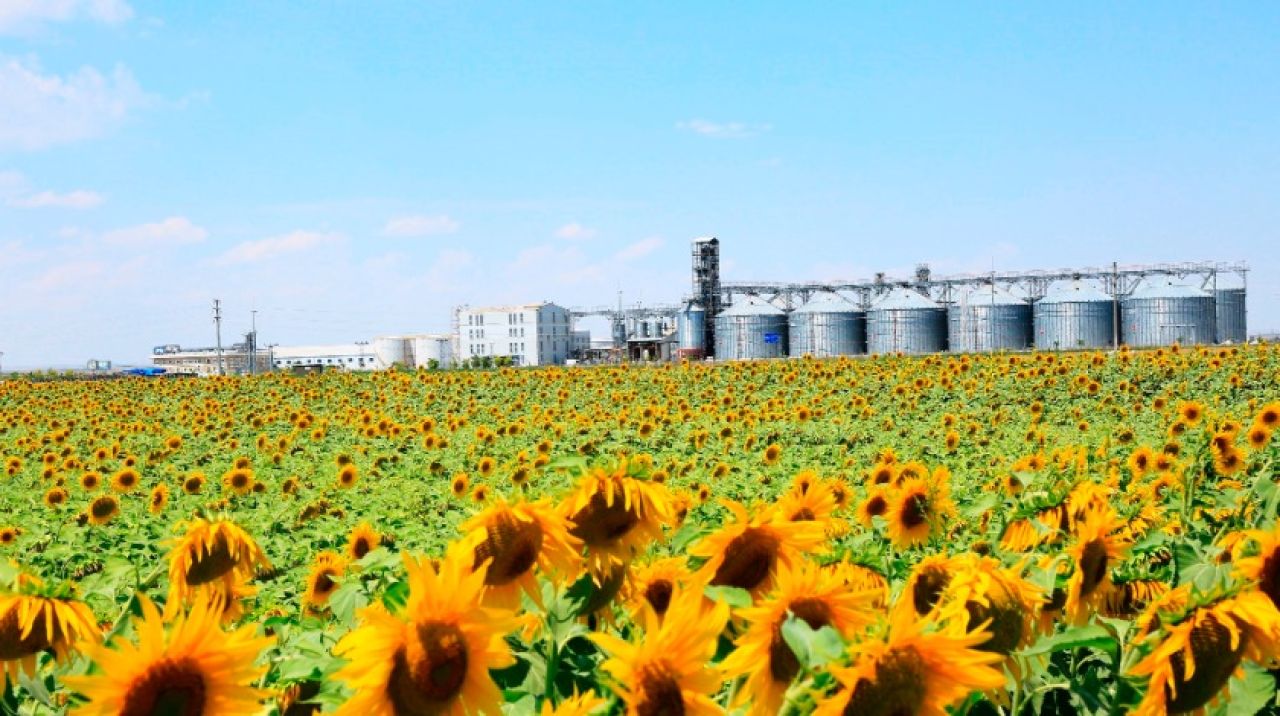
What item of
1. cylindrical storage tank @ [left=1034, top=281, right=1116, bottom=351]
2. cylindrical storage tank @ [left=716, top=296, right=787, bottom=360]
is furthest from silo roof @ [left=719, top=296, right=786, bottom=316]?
cylindrical storage tank @ [left=1034, top=281, right=1116, bottom=351]

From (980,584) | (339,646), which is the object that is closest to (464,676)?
(339,646)

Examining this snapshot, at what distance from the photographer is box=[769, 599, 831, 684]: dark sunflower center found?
1337 millimetres

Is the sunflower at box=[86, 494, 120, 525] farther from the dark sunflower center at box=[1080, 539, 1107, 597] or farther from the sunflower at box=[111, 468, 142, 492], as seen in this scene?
the dark sunflower center at box=[1080, 539, 1107, 597]

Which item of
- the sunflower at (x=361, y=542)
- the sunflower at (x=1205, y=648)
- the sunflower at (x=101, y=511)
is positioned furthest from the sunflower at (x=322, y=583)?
the sunflower at (x=101, y=511)

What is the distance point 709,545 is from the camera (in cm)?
167

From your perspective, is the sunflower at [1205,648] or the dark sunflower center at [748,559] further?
the dark sunflower center at [748,559]

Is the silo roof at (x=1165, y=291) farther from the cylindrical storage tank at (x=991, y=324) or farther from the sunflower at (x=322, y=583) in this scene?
the sunflower at (x=322, y=583)

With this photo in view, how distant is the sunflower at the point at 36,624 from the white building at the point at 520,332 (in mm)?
105186

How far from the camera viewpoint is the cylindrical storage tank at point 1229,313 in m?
56.8

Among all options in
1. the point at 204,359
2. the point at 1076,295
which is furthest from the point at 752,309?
the point at 204,359

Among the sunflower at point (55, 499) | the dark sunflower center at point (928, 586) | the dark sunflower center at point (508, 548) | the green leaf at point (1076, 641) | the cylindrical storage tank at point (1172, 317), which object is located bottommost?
the sunflower at point (55, 499)

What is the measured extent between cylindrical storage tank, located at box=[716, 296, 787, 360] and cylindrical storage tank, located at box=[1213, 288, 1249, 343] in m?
23.0

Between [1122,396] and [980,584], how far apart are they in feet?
55.5

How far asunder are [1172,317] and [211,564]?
200ft
